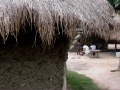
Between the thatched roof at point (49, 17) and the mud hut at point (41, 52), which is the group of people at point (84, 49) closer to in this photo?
the mud hut at point (41, 52)

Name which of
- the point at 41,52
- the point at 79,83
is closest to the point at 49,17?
the point at 41,52

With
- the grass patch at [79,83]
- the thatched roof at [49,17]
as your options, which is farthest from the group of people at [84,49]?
the thatched roof at [49,17]

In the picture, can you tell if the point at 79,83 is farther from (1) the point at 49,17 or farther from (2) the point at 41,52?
(1) the point at 49,17

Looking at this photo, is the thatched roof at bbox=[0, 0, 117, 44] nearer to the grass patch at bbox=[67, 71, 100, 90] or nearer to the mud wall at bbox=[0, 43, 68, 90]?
the mud wall at bbox=[0, 43, 68, 90]

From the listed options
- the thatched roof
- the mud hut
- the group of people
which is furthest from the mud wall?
the group of people

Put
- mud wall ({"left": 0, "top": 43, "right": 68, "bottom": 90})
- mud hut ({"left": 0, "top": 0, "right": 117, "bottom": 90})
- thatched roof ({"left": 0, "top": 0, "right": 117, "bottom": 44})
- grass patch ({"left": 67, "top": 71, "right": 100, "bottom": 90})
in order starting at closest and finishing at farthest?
thatched roof ({"left": 0, "top": 0, "right": 117, "bottom": 44}) < mud hut ({"left": 0, "top": 0, "right": 117, "bottom": 90}) < mud wall ({"left": 0, "top": 43, "right": 68, "bottom": 90}) < grass patch ({"left": 67, "top": 71, "right": 100, "bottom": 90})

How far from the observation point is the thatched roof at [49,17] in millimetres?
5016

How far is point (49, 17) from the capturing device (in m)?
5.15

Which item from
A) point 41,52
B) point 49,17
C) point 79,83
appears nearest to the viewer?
point 49,17

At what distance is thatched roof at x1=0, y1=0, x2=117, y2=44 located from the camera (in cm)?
502

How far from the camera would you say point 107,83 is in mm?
10266

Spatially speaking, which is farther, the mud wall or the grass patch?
the grass patch

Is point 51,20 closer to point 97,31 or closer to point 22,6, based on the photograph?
point 22,6

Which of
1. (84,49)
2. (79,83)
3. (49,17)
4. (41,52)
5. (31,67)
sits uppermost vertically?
(49,17)
